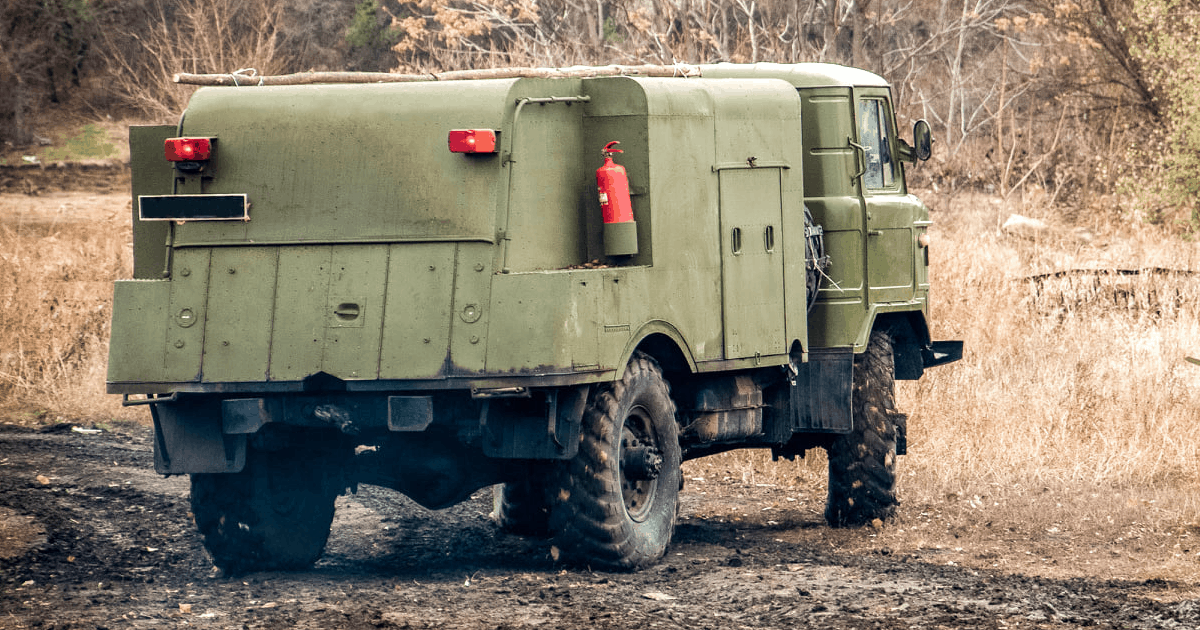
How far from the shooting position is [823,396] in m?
9.54

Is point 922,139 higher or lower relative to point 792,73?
lower

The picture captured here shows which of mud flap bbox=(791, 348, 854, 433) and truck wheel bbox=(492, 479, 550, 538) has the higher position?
mud flap bbox=(791, 348, 854, 433)

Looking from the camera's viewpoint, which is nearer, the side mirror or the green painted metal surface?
the green painted metal surface

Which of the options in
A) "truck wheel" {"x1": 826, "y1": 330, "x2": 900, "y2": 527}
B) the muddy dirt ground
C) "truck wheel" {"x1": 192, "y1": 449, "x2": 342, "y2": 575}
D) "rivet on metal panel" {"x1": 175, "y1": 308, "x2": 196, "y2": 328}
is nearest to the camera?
the muddy dirt ground

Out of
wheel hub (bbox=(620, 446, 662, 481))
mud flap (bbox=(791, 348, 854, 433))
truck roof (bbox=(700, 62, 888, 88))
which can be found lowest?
wheel hub (bbox=(620, 446, 662, 481))

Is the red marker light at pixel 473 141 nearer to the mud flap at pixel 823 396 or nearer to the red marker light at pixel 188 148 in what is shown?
the red marker light at pixel 188 148

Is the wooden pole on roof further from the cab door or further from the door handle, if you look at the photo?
the cab door

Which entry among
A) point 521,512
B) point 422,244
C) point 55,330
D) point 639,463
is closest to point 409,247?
point 422,244

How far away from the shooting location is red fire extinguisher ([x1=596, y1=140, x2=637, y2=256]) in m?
7.55

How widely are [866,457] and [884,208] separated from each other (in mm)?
1616

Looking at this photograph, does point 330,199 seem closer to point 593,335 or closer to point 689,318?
point 593,335

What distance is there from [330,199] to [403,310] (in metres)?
0.72

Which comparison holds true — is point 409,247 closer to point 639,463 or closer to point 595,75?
point 595,75

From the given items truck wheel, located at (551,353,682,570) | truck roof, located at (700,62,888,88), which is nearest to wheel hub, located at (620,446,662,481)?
truck wheel, located at (551,353,682,570)
